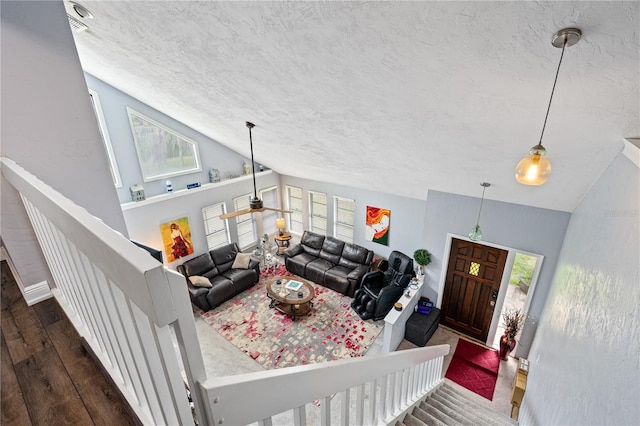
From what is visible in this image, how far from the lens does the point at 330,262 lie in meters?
7.10

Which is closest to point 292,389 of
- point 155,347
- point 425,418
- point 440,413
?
point 155,347

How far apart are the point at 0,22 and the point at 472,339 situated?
23.0ft

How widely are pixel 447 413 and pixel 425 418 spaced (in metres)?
0.58

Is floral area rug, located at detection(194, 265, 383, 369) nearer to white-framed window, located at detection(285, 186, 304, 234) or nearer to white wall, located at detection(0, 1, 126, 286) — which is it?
white-framed window, located at detection(285, 186, 304, 234)

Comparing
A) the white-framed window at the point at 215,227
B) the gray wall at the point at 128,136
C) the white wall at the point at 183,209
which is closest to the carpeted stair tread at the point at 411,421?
the gray wall at the point at 128,136

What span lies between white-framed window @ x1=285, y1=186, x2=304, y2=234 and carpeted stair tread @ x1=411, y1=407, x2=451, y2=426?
6.27 meters

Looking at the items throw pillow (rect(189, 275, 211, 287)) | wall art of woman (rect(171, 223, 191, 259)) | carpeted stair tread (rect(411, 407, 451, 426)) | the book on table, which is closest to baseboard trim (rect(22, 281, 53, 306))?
carpeted stair tread (rect(411, 407, 451, 426))

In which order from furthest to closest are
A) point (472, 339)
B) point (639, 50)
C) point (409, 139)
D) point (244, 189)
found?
point (244, 189), point (472, 339), point (409, 139), point (639, 50)

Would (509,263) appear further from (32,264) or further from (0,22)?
(0,22)

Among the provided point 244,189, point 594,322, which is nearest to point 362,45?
point 594,322

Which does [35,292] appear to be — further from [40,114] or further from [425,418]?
[425,418]

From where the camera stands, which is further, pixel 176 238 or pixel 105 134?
pixel 176 238

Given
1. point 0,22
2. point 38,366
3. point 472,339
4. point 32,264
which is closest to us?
point 38,366

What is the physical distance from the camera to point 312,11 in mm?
1828
